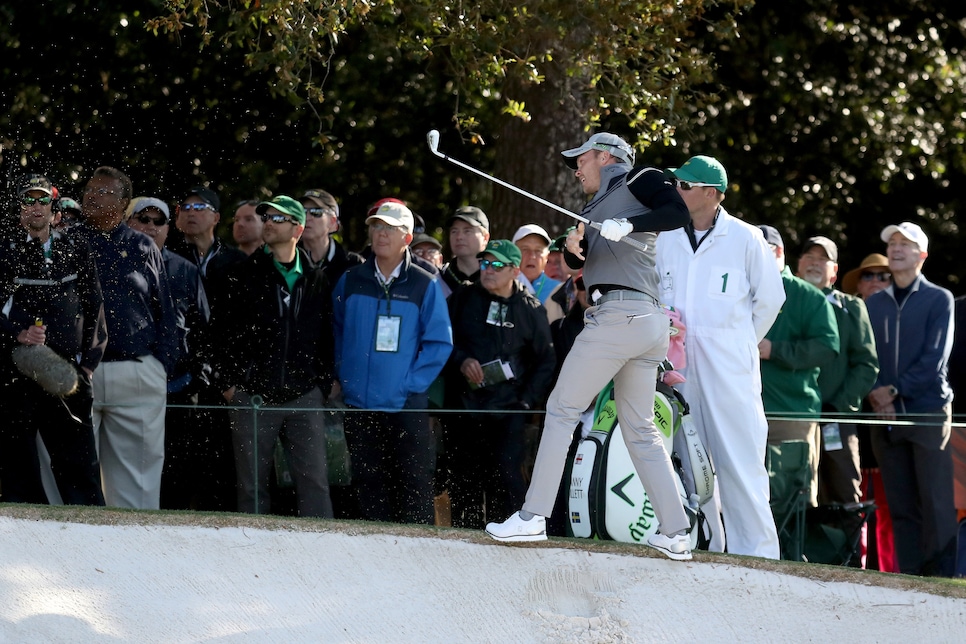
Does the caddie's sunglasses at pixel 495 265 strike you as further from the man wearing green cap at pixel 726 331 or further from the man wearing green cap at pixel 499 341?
the man wearing green cap at pixel 726 331

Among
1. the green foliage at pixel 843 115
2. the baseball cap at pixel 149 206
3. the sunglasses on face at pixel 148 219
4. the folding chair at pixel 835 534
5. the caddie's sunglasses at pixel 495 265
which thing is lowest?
the folding chair at pixel 835 534

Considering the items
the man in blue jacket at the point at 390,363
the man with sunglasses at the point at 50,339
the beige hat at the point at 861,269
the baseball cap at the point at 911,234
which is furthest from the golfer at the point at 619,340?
the beige hat at the point at 861,269

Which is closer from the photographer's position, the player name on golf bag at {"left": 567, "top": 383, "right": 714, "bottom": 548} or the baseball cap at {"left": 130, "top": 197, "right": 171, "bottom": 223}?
the player name on golf bag at {"left": 567, "top": 383, "right": 714, "bottom": 548}

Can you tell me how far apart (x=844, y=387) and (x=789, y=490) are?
1.01 metres

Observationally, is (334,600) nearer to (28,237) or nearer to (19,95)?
(28,237)

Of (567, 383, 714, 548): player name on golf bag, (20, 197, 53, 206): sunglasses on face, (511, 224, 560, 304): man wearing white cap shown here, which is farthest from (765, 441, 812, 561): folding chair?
(20, 197, 53, 206): sunglasses on face

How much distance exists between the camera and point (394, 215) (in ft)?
25.8

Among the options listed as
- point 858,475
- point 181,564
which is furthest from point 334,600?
point 858,475

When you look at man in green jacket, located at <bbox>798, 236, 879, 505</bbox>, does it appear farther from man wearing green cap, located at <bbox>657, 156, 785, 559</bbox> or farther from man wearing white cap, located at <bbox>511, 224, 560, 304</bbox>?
man wearing white cap, located at <bbox>511, 224, 560, 304</bbox>

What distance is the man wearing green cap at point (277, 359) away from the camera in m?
7.29

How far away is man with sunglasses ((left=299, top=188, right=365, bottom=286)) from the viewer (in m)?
8.32

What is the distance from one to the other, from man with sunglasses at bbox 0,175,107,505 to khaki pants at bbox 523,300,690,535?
256cm

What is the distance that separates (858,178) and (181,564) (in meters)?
11.1

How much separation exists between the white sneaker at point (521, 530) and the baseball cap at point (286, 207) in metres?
2.46
